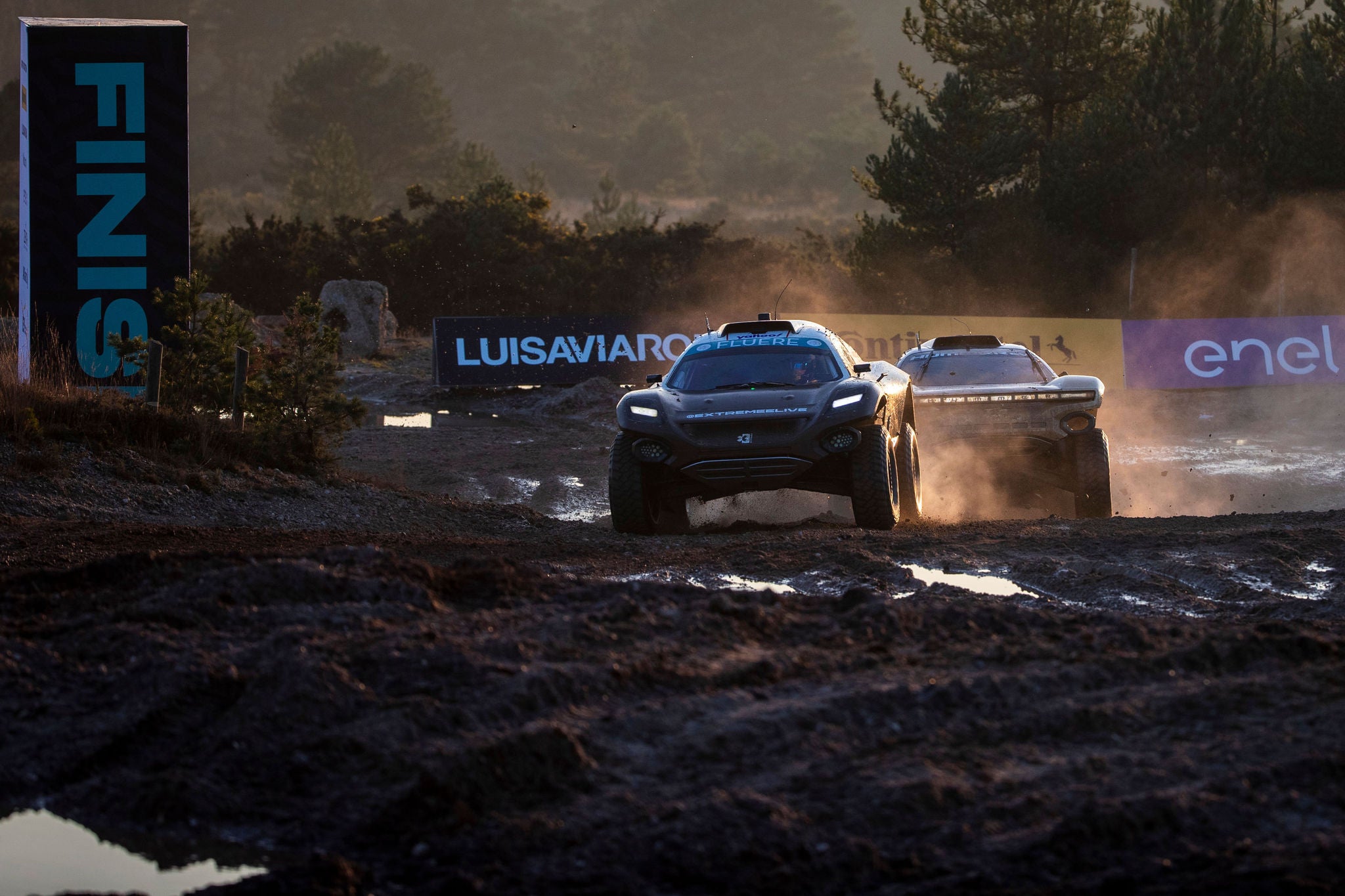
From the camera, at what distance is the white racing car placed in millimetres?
11742

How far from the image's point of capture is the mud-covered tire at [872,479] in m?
10.3

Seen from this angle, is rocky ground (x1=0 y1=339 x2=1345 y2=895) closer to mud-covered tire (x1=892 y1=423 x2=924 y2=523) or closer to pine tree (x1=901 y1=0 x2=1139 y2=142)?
mud-covered tire (x1=892 y1=423 x2=924 y2=523)

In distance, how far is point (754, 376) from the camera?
36.5 feet

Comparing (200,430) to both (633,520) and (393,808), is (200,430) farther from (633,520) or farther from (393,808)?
(393,808)

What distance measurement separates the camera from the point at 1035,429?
462 inches

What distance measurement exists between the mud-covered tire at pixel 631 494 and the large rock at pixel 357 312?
21907 millimetres

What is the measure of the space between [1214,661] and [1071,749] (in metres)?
1.15

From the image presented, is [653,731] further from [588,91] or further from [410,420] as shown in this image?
[588,91]

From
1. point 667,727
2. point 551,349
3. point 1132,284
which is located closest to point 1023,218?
point 1132,284

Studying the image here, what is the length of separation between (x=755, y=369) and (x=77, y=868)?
7.77 m

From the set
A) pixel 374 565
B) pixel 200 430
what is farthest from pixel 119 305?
pixel 374 565

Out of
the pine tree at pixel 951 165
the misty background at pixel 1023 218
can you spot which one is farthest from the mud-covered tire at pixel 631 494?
the pine tree at pixel 951 165

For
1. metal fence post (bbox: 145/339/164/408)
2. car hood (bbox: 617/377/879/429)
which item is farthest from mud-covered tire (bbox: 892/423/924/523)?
metal fence post (bbox: 145/339/164/408)

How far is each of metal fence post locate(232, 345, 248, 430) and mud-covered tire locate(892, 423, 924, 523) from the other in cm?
611
